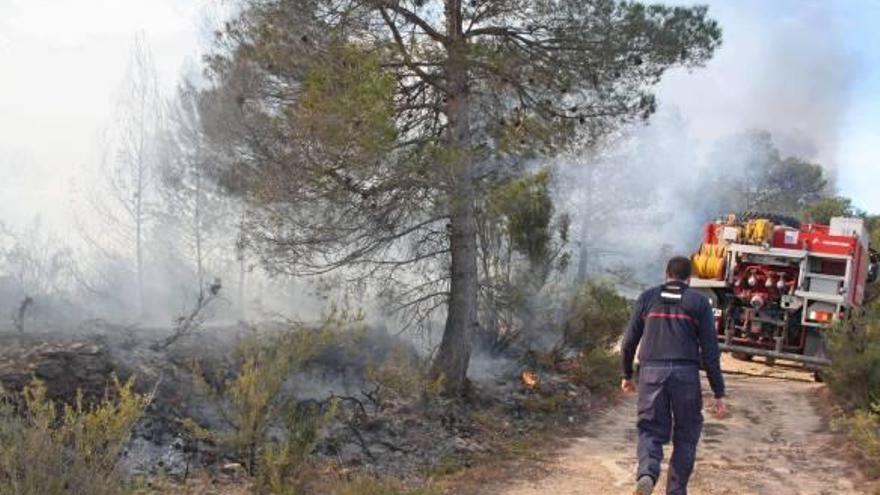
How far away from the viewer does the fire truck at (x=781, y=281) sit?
14477 mm

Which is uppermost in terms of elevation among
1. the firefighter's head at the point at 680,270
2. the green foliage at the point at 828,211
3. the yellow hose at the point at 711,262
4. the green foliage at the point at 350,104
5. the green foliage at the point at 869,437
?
the green foliage at the point at 828,211

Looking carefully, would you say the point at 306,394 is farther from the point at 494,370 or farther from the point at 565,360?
the point at 565,360

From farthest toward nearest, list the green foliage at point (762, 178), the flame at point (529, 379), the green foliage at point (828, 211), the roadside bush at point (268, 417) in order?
the green foliage at point (762, 178) < the green foliage at point (828, 211) < the flame at point (529, 379) < the roadside bush at point (268, 417)

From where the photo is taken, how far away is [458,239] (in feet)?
35.5

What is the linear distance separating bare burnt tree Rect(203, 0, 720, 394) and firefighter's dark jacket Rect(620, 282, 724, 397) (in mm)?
3712

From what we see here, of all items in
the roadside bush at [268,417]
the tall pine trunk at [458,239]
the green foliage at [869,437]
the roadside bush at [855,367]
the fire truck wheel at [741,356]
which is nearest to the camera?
the roadside bush at [268,417]

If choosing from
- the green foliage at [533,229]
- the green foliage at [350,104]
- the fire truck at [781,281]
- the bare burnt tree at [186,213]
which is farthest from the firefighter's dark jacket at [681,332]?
the bare burnt tree at [186,213]

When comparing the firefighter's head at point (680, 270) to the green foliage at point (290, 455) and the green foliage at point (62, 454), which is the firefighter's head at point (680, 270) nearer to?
the green foliage at point (290, 455)

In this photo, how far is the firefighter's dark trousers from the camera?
6.20m

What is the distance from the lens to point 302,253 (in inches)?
410

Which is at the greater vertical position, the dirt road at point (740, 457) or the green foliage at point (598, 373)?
the green foliage at point (598, 373)

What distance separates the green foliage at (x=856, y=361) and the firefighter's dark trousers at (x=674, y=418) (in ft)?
14.2

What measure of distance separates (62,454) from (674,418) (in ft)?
13.7

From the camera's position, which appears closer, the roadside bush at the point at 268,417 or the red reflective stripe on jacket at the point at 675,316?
the roadside bush at the point at 268,417
